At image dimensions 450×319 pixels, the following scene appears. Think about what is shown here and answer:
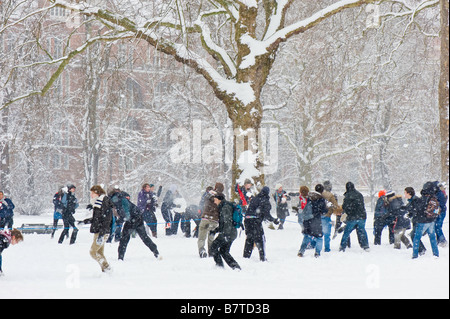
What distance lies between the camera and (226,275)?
398 inches

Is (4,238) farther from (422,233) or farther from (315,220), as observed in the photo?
(422,233)

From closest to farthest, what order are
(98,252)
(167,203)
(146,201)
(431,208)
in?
(98,252) → (431,208) → (146,201) → (167,203)

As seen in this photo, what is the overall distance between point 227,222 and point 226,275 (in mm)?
956

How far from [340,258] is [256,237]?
196 cm

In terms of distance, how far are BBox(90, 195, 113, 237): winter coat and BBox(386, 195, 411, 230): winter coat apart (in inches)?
268

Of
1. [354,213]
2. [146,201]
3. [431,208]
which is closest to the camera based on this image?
[431,208]

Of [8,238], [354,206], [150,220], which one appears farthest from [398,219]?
[8,238]

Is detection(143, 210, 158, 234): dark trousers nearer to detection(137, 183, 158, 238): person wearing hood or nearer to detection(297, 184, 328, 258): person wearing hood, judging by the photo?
detection(137, 183, 158, 238): person wearing hood

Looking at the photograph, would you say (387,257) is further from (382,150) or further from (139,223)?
(382,150)

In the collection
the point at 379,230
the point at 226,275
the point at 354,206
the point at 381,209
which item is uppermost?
the point at 354,206

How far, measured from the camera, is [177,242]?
657 inches

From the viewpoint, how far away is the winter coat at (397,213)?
554 inches

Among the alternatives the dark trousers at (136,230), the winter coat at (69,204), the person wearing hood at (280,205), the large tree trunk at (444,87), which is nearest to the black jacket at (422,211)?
the large tree trunk at (444,87)
